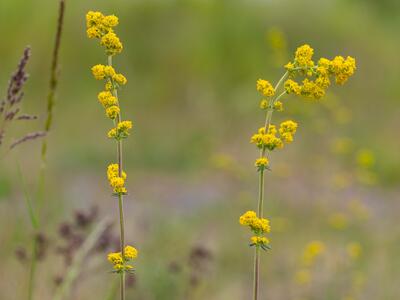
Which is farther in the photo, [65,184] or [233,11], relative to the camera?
[233,11]

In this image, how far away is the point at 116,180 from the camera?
189 cm

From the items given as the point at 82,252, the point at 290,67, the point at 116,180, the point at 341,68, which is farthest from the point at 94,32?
the point at 82,252

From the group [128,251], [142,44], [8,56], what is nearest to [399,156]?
[142,44]

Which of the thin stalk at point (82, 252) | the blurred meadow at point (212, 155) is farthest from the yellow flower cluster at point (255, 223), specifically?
the blurred meadow at point (212, 155)

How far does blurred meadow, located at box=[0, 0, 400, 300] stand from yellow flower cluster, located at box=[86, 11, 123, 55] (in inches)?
74.6

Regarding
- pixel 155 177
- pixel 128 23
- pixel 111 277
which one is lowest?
pixel 111 277

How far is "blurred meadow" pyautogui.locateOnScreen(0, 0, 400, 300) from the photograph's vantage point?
17.4 feet

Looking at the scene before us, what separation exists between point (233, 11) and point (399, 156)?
3.69 m

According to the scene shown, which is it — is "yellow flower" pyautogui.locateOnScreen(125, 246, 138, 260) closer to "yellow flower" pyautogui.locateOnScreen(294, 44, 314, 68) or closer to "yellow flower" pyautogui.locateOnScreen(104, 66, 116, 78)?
"yellow flower" pyautogui.locateOnScreen(104, 66, 116, 78)

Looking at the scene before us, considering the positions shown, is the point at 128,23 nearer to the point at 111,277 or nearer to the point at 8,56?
the point at 8,56

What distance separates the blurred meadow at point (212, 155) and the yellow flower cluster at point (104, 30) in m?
1.89

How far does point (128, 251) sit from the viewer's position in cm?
195

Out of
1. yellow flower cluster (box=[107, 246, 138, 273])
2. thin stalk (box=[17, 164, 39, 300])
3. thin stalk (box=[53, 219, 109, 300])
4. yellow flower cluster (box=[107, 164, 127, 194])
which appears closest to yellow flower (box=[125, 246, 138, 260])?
yellow flower cluster (box=[107, 246, 138, 273])

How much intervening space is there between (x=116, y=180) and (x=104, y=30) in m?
0.38
